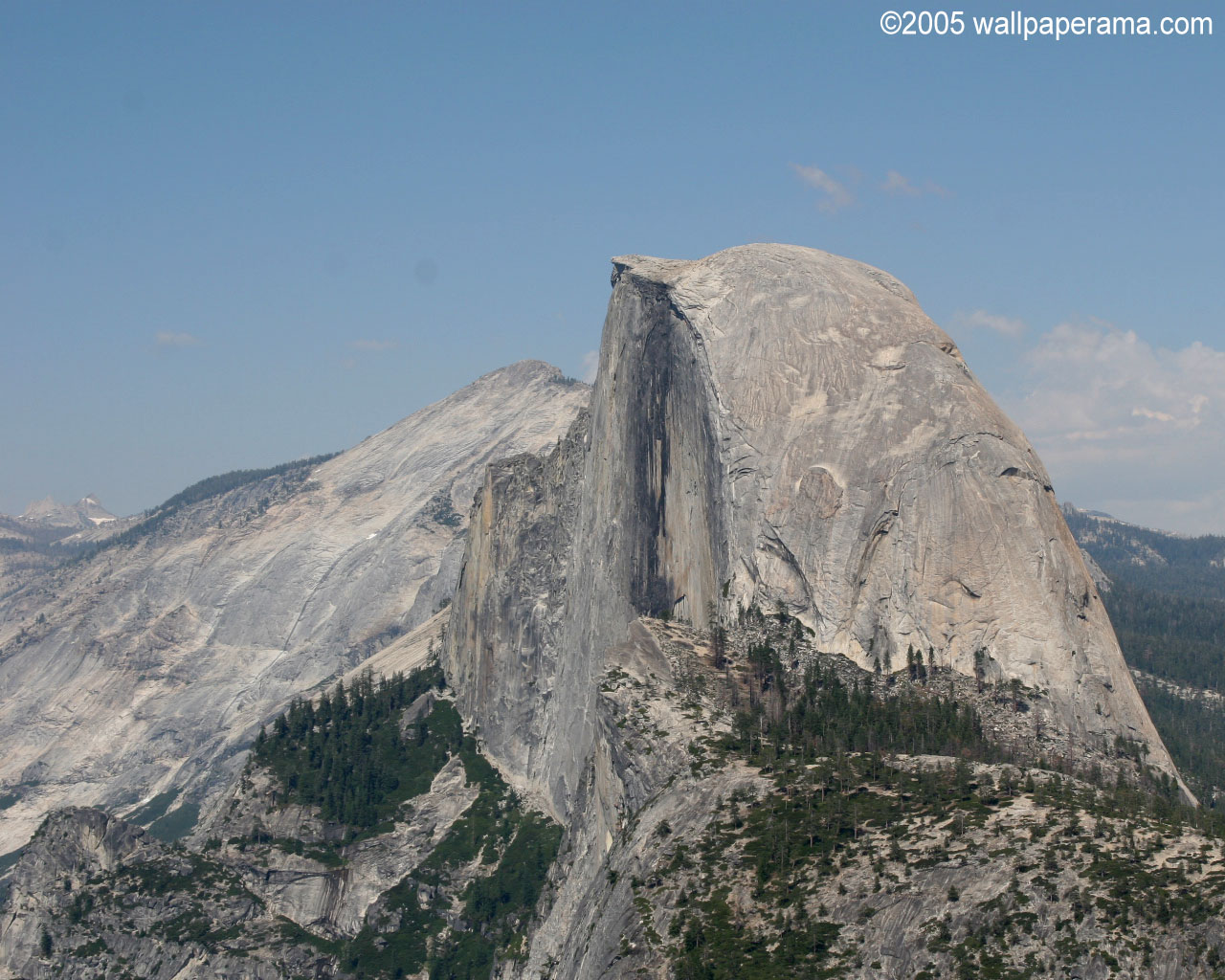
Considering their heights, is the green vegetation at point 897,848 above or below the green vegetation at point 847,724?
below

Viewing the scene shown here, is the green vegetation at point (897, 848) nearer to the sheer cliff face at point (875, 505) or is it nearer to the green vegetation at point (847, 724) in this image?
the green vegetation at point (847, 724)

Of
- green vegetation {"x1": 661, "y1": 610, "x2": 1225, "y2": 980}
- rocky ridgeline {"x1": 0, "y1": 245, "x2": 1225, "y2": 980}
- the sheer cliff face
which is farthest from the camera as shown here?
the sheer cliff face

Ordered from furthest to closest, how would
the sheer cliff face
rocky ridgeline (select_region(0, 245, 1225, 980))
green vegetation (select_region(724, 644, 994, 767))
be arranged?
1. the sheer cliff face
2. green vegetation (select_region(724, 644, 994, 767))
3. rocky ridgeline (select_region(0, 245, 1225, 980))

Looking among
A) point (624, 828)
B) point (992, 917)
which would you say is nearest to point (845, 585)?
point (624, 828)

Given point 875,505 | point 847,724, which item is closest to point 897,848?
point 847,724

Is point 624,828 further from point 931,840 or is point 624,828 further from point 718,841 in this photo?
point 931,840

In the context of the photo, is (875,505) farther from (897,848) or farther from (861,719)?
(897,848)

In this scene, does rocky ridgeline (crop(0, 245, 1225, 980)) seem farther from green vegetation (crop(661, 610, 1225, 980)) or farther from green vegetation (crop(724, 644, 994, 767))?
green vegetation (crop(724, 644, 994, 767))

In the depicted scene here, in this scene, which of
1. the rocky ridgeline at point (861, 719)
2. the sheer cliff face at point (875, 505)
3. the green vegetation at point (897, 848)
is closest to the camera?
the green vegetation at point (897, 848)

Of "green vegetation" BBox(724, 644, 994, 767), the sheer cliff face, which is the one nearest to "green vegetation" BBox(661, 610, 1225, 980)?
"green vegetation" BBox(724, 644, 994, 767)

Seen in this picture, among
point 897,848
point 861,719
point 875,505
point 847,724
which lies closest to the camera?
point 897,848

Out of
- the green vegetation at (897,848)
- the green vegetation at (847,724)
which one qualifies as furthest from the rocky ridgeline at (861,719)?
the green vegetation at (847,724)
